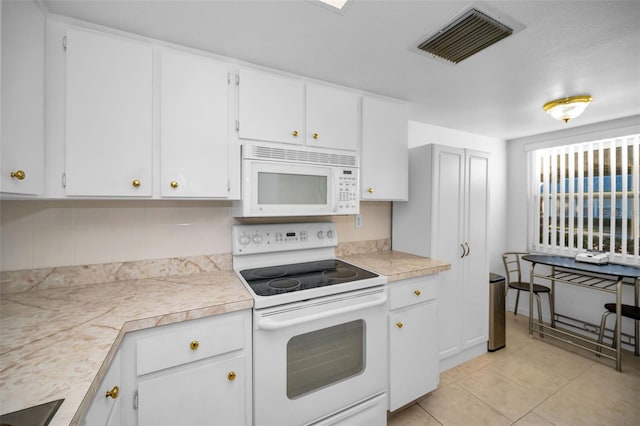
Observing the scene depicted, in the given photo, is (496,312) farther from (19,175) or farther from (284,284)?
(19,175)

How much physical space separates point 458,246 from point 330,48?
1860 millimetres

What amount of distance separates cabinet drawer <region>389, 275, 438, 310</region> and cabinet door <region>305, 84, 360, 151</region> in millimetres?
1027

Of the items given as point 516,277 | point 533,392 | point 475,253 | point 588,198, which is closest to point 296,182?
point 475,253

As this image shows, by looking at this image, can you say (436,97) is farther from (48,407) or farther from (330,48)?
(48,407)

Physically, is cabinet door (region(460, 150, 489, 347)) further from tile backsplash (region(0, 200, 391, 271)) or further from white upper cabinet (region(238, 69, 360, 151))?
tile backsplash (region(0, 200, 391, 271))

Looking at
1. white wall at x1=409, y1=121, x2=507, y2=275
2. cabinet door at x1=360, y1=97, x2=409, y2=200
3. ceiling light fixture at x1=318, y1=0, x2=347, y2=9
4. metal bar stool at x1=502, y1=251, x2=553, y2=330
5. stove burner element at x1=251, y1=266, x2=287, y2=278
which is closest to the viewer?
ceiling light fixture at x1=318, y1=0, x2=347, y2=9

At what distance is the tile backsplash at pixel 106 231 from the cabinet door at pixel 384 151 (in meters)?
1.08

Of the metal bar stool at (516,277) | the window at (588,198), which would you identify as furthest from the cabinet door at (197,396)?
the window at (588,198)

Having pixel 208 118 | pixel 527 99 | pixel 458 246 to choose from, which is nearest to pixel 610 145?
pixel 527 99

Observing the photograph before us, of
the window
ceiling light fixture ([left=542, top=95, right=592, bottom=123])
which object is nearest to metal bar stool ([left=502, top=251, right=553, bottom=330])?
the window

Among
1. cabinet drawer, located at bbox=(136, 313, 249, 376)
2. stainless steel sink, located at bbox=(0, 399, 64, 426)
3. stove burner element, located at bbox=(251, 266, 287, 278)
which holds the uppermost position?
stove burner element, located at bbox=(251, 266, 287, 278)

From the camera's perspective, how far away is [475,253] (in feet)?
7.93

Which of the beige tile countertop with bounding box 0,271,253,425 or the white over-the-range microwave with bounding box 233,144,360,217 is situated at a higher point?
the white over-the-range microwave with bounding box 233,144,360,217

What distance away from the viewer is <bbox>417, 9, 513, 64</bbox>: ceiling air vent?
1272 millimetres
